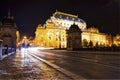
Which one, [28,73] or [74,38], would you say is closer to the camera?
[28,73]

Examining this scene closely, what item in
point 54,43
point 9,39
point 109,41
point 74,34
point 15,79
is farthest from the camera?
point 109,41

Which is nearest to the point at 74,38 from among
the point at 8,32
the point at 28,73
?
the point at 8,32

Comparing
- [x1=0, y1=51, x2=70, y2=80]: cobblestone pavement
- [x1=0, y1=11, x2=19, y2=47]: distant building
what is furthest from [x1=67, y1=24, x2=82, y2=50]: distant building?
[x1=0, y1=51, x2=70, y2=80]: cobblestone pavement

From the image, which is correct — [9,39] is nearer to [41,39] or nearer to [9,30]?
[9,30]

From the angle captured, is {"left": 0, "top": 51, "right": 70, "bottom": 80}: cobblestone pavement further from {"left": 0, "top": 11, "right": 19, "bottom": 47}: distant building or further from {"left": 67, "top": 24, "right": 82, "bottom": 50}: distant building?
{"left": 0, "top": 11, "right": 19, "bottom": 47}: distant building

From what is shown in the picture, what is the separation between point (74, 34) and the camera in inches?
2699

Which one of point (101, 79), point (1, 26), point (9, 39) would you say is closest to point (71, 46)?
point (9, 39)

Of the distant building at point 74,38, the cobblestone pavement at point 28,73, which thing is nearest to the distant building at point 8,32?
the distant building at point 74,38

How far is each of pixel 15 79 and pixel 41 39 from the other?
165 m

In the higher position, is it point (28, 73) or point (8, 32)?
point (8, 32)

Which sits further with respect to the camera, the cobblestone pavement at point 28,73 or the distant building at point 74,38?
the distant building at point 74,38

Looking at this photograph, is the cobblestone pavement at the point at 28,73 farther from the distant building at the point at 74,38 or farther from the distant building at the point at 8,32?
the distant building at the point at 8,32

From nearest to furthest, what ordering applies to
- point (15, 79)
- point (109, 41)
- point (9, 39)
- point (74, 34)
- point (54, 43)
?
point (15, 79) < point (74, 34) < point (9, 39) < point (54, 43) < point (109, 41)

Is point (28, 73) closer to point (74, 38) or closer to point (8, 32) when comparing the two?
point (74, 38)
